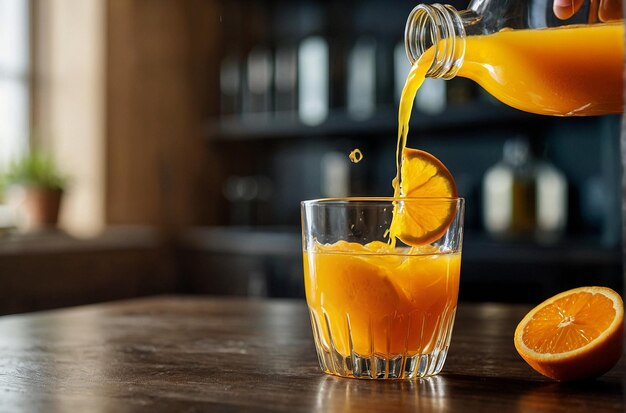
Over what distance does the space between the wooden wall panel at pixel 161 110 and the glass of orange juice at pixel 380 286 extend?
8.67 ft

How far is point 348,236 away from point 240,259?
8.03 ft

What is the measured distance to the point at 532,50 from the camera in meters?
0.87

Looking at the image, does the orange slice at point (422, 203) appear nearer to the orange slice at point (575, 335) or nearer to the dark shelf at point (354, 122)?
the orange slice at point (575, 335)

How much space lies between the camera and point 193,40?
12.1 ft

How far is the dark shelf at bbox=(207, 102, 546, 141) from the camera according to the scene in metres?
2.92

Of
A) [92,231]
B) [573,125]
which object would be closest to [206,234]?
[92,231]

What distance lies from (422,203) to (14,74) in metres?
2.86

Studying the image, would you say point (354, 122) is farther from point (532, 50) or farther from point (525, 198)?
point (532, 50)

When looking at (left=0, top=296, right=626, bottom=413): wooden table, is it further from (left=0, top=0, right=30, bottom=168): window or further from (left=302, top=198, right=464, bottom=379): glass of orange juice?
(left=0, top=0, right=30, bottom=168): window

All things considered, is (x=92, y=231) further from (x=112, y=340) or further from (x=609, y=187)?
(x=112, y=340)

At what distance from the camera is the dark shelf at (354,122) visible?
2.92 metres

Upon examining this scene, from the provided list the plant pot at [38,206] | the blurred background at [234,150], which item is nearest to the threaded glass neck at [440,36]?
the blurred background at [234,150]

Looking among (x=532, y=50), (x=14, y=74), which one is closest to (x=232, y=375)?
(x=532, y=50)

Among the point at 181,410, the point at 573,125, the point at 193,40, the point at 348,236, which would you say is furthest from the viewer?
the point at 193,40
